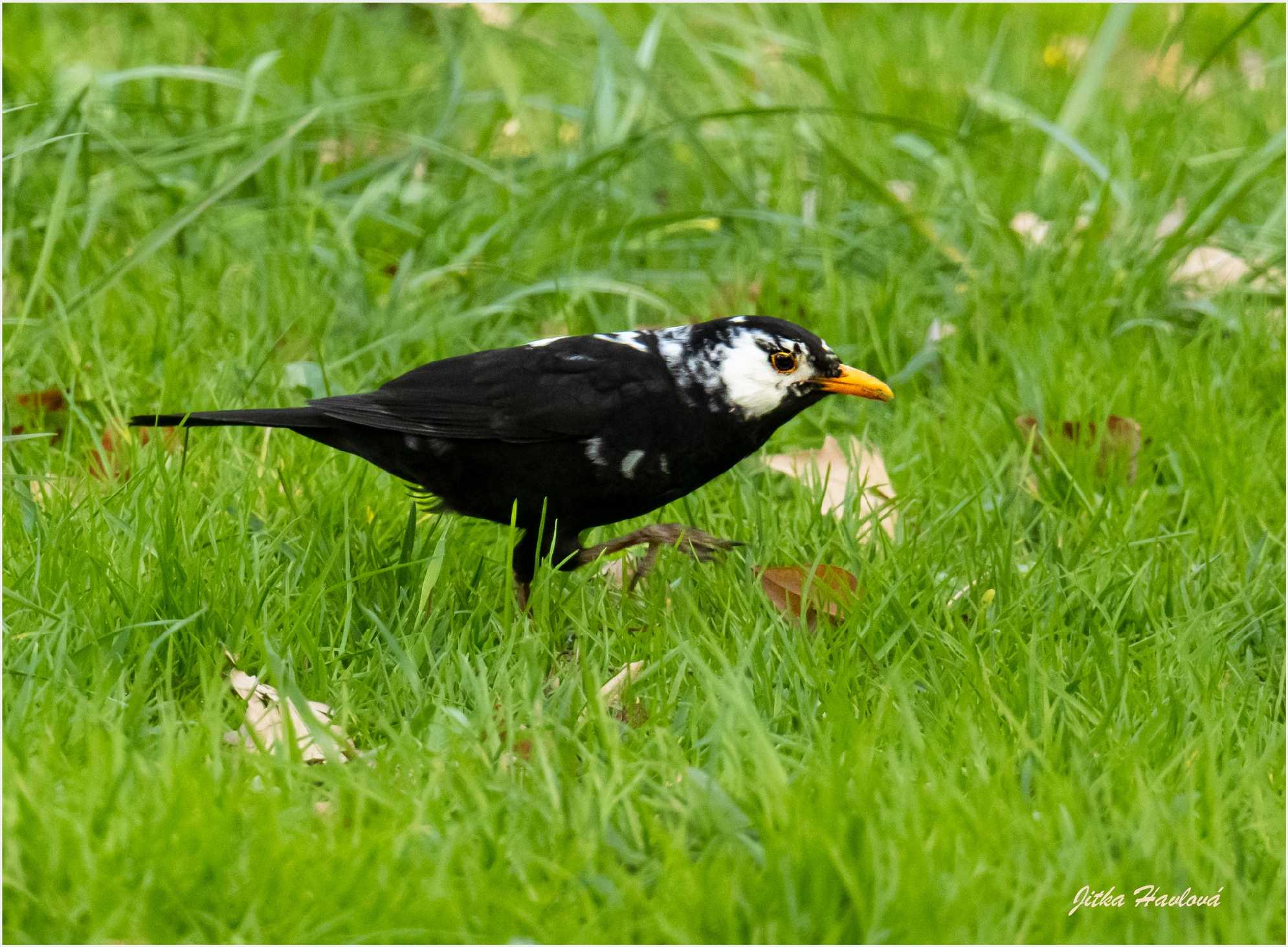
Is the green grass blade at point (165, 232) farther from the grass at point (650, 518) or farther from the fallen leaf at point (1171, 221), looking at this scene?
the fallen leaf at point (1171, 221)

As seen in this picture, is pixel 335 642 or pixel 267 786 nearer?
pixel 267 786

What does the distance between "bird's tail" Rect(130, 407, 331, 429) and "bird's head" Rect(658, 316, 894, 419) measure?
829mm

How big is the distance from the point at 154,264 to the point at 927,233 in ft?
8.36

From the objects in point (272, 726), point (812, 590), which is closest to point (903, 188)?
point (812, 590)

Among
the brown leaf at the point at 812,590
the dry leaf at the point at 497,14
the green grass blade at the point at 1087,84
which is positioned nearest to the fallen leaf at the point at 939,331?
the green grass blade at the point at 1087,84

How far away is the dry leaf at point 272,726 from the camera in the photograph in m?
2.52

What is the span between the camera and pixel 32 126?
487cm

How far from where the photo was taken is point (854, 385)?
11.8 ft

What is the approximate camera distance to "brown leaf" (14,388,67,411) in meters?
4.00

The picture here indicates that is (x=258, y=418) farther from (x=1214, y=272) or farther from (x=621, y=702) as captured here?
(x=1214, y=272)

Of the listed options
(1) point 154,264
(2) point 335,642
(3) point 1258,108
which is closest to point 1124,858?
(2) point 335,642

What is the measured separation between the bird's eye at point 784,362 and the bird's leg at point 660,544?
0.43 metres

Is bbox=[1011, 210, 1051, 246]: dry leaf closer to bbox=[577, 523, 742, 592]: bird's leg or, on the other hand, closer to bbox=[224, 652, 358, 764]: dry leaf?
bbox=[577, 523, 742, 592]: bird's leg

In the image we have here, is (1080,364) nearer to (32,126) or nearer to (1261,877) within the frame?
(1261,877)
